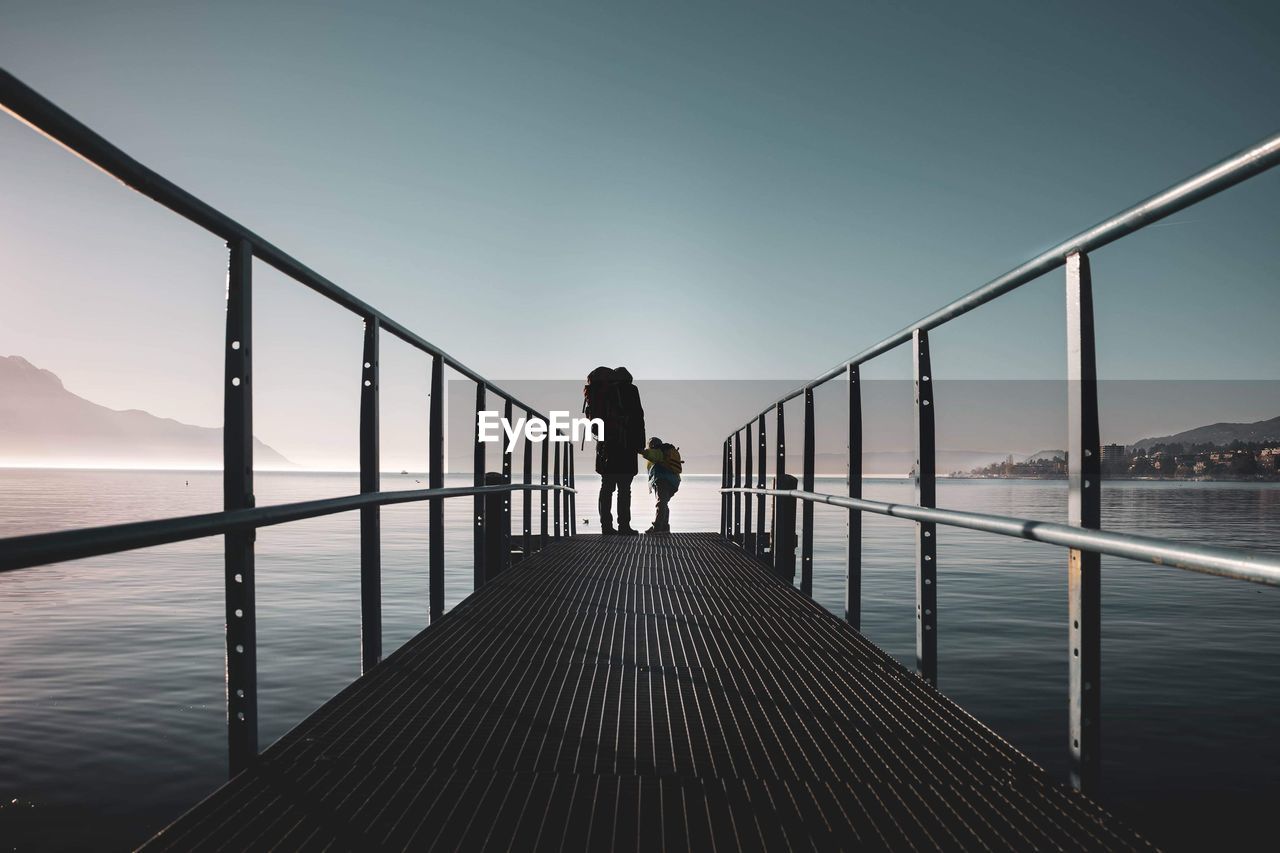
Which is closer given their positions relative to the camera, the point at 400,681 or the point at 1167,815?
the point at 400,681

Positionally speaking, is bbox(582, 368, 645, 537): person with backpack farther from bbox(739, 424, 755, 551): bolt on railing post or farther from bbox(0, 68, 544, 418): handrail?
bbox(0, 68, 544, 418): handrail

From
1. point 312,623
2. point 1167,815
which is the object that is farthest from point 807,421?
point 312,623

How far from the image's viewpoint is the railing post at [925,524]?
116 inches

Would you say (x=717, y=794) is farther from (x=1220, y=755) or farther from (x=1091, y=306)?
(x=1220, y=755)

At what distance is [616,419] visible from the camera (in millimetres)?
10148

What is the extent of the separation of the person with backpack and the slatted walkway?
21.3ft

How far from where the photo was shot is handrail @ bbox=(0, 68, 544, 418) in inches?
55.8

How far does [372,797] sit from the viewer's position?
1885 mm

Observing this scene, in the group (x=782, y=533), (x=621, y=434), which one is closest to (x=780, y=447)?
(x=782, y=533)

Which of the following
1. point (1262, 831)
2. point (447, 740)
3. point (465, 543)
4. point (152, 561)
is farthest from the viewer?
point (465, 543)

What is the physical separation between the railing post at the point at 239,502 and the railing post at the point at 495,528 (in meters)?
3.24

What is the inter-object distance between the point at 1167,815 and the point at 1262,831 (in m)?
0.37

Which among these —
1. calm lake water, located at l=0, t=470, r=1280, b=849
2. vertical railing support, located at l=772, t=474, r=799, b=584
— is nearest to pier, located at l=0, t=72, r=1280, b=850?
calm lake water, located at l=0, t=470, r=1280, b=849

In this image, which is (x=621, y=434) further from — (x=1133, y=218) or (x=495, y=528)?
(x=1133, y=218)
